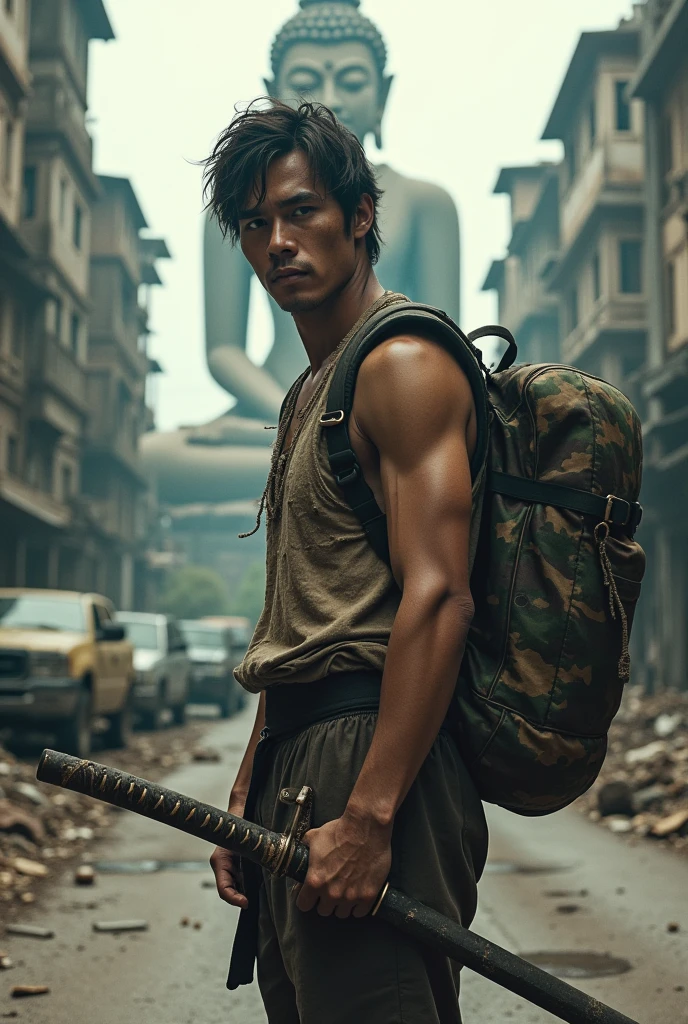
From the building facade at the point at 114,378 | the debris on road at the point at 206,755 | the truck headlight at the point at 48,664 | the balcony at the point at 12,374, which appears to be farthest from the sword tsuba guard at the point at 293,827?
the building facade at the point at 114,378

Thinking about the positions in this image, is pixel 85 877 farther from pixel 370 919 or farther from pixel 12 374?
pixel 12 374

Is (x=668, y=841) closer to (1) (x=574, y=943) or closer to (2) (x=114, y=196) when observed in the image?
(1) (x=574, y=943)

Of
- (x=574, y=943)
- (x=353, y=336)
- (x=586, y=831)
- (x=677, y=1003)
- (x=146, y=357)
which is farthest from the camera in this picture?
(x=146, y=357)

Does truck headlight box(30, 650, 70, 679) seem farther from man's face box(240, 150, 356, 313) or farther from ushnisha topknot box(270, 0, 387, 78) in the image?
ushnisha topknot box(270, 0, 387, 78)

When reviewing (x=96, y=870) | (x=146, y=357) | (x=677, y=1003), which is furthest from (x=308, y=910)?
(x=146, y=357)

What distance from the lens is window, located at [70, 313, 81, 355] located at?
141 feet

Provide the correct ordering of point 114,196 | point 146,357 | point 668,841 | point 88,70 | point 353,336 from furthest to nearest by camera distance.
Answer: point 146,357, point 114,196, point 88,70, point 668,841, point 353,336

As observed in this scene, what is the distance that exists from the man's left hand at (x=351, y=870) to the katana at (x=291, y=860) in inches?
1.2

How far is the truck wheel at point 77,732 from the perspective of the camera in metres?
14.2

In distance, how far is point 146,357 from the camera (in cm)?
6319

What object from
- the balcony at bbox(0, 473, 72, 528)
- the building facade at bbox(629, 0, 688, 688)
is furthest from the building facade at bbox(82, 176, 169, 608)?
the building facade at bbox(629, 0, 688, 688)

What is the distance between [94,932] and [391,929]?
4.92 meters

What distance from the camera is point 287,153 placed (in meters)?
2.74

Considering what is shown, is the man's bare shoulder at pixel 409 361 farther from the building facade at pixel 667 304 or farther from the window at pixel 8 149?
the window at pixel 8 149
